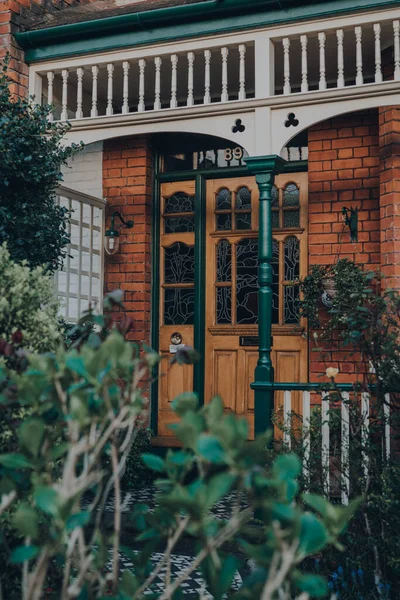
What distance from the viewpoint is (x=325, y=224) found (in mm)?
6438

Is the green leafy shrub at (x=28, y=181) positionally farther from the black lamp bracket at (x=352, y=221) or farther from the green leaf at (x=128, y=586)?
the green leaf at (x=128, y=586)

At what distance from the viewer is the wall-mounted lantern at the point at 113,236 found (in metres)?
7.09

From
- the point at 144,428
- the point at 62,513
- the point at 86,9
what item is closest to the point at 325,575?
the point at 62,513

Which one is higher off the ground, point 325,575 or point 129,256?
point 129,256

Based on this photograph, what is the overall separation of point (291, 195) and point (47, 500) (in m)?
5.76

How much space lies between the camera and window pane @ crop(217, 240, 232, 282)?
693cm

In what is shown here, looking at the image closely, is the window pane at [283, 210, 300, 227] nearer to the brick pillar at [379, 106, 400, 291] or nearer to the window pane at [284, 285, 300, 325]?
the window pane at [284, 285, 300, 325]

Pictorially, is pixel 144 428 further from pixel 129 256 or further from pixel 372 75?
pixel 372 75

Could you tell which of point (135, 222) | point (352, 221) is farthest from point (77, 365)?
point (135, 222)

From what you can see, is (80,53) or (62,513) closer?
(62,513)

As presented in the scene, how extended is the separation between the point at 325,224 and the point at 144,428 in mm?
2574

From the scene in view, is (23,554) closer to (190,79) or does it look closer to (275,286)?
(190,79)

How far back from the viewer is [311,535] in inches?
49.1

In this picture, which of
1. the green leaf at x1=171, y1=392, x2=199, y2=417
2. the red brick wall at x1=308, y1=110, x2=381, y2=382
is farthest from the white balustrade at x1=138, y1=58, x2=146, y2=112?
the green leaf at x1=171, y1=392, x2=199, y2=417
